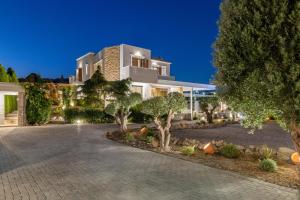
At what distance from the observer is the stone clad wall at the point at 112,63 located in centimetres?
2475

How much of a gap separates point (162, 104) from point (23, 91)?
13.1 m

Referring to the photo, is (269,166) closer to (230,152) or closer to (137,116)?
(230,152)

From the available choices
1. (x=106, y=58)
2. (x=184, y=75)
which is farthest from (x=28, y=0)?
(x=184, y=75)

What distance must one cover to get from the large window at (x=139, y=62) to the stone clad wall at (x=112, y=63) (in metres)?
1.67

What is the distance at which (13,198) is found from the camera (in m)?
4.75

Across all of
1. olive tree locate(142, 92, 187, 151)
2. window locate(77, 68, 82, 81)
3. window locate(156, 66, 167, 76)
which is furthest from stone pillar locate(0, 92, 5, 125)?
window locate(156, 66, 167, 76)

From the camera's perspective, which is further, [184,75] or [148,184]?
[184,75]

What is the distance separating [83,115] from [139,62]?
8666 millimetres

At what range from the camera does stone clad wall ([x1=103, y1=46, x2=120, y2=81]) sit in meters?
24.8

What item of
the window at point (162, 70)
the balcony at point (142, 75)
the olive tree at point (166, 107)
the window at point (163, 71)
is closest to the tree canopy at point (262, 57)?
the olive tree at point (166, 107)

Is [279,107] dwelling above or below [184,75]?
below

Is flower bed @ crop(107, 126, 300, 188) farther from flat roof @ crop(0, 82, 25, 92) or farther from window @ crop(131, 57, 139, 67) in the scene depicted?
window @ crop(131, 57, 139, 67)

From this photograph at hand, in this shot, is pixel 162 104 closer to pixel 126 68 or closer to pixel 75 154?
pixel 75 154

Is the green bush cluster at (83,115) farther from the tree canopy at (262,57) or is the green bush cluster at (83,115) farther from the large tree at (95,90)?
the tree canopy at (262,57)
